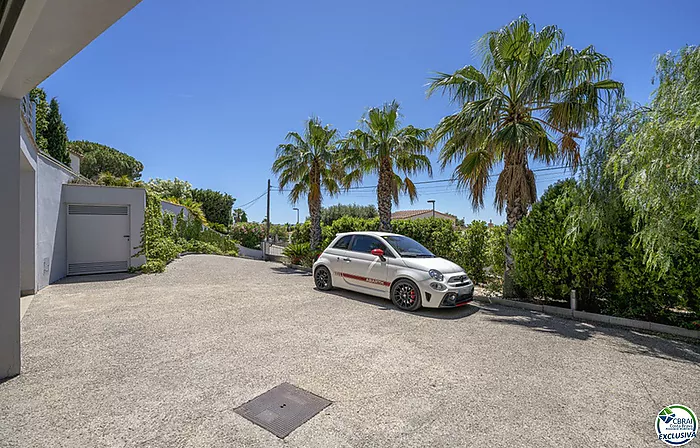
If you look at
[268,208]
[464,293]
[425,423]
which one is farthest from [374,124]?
[268,208]

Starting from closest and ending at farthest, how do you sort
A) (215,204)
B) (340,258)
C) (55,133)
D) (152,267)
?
(340,258)
(152,267)
(55,133)
(215,204)

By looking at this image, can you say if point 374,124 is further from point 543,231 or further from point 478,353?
point 478,353

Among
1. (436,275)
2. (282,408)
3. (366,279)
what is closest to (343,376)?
(282,408)

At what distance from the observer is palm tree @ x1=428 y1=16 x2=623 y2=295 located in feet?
22.6

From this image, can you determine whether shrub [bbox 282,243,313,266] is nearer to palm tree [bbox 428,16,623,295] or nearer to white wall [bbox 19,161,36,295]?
palm tree [bbox 428,16,623,295]

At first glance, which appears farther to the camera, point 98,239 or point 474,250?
point 98,239

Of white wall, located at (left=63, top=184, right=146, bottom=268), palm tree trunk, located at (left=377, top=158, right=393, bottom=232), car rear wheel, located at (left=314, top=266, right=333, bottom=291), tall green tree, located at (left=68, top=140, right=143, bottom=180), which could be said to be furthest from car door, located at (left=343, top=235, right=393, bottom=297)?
tall green tree, located at (left=68, top=140, right=143, bottom=180)

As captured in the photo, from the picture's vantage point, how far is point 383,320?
6020mm

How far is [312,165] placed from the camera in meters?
13.5

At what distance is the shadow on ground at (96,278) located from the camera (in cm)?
907

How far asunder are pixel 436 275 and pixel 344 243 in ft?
8.96

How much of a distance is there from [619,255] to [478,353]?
3.83 metres

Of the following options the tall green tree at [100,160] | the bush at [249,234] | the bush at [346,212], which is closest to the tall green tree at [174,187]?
the tall green tree at [100,160]
